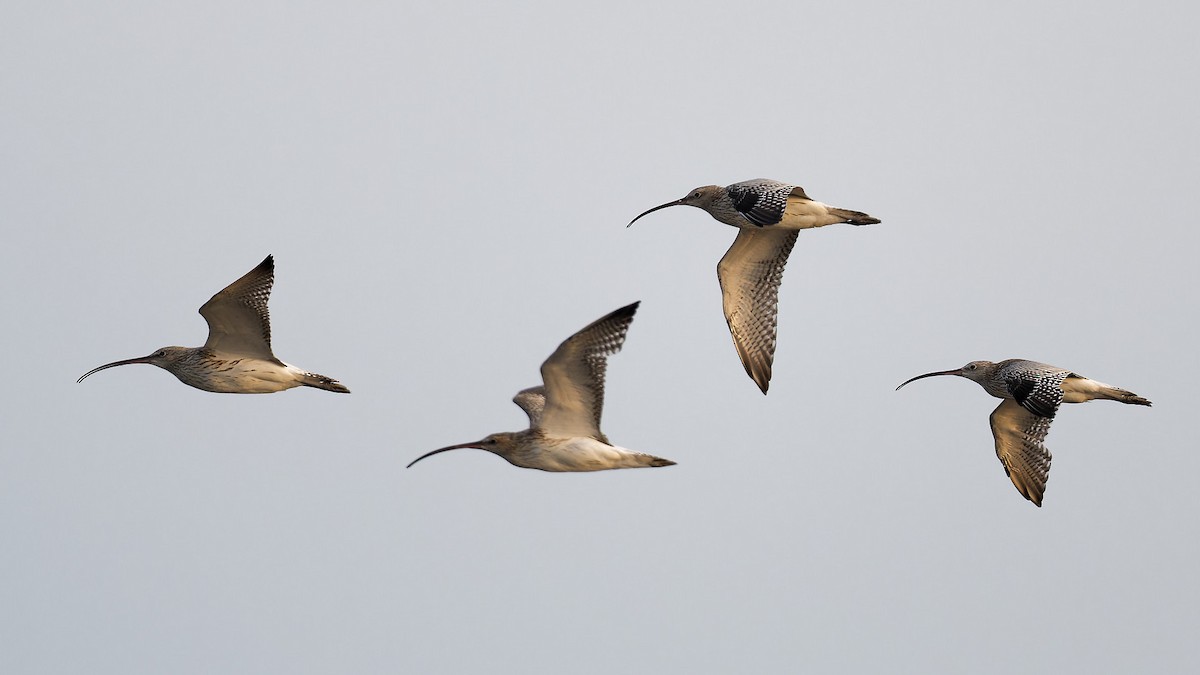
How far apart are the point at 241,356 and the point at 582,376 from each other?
5488mm

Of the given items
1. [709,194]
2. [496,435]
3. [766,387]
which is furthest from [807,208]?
[496,435]

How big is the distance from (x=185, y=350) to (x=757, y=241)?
27.0ft

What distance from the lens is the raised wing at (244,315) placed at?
22.0 metres

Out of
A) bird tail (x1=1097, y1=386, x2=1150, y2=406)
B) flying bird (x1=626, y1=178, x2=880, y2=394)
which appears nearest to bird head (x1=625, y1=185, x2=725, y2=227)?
flying bird (x1=626, y1=178, x2=880, y2=394)

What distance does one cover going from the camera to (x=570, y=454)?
19.8m

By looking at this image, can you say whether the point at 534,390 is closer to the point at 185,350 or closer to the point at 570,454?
the point at 570,454

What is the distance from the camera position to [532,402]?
2112cm

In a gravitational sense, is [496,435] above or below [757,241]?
below

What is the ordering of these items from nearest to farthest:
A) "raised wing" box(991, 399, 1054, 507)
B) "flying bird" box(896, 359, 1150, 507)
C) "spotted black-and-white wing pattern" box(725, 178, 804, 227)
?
"spotted black-and-white wing pattern" box(725, 178, 804, 227) → "flying bird" box(896, 359, 1150, 507) → "raised wing" box(991, 399, 1054, 507)

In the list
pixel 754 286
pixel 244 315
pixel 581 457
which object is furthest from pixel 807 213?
pixel 244 315

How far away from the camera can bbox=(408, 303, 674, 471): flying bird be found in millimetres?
19188

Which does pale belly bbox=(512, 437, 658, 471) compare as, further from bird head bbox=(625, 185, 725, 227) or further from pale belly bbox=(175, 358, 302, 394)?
bird head bbox=(625, 185, 725, 227)

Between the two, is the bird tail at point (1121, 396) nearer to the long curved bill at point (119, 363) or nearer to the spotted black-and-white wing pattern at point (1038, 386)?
the spotted black-and-white wing pattern at point (1038, 386)

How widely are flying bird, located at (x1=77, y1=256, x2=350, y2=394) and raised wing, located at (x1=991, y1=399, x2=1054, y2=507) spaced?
31.3 feet
